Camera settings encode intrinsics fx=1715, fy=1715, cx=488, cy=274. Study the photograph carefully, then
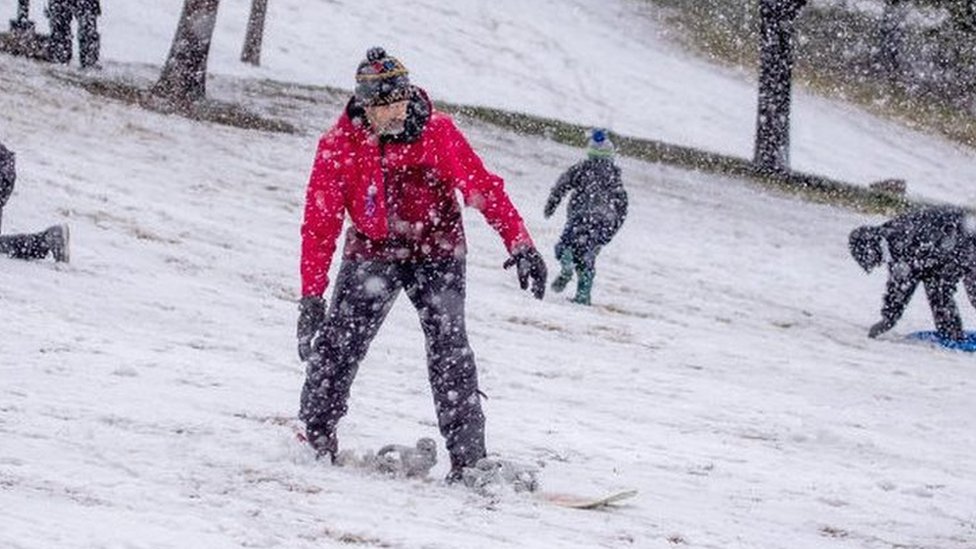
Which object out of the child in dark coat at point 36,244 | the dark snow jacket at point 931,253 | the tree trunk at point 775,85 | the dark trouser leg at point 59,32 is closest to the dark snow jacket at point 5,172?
the child in dark coat at point 36,244

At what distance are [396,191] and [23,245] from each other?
19.9 feet

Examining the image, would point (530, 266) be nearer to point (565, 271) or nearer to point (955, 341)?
point (565, 271)

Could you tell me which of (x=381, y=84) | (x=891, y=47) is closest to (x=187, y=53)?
(x=381, y=84)

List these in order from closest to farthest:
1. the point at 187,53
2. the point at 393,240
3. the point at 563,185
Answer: the point at 393,240, the point at 563,185, the point at 187,53

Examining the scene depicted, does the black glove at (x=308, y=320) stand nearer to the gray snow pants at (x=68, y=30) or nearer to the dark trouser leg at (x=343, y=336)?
the dark trouser leg at (x=343, y=336)

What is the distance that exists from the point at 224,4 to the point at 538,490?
29.4m

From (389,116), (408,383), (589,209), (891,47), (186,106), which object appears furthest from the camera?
(891,47)

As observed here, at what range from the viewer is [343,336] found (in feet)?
24.2

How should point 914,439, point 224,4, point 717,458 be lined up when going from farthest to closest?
point 224,4 < point 914,439 < point 717,458

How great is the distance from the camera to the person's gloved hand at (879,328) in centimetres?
1647

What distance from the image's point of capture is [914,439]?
11094 mm

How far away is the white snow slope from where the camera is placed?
22.1 ft

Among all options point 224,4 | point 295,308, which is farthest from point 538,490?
point 224,4

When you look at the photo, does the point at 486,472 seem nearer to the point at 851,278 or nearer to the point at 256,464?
the point at 256,464
